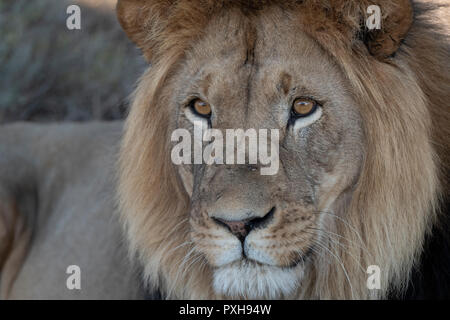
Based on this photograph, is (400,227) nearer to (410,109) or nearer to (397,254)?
(397,254)

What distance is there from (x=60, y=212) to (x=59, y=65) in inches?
93.3

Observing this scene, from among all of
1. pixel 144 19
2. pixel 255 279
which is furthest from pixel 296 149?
pixel 144 19

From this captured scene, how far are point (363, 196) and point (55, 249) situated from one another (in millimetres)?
2421

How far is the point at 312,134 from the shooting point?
2812 millimetres

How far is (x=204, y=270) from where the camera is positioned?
10.7ft

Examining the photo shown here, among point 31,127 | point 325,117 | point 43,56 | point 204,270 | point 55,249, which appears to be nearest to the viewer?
point 325,117

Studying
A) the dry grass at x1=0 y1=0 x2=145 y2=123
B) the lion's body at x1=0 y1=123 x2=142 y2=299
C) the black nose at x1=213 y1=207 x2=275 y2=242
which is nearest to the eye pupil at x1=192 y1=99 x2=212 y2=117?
the black nose at x1=213 y1=207 x2=275 y2=242

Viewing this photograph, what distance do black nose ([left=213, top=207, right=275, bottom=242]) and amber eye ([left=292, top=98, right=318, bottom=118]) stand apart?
1.36ft

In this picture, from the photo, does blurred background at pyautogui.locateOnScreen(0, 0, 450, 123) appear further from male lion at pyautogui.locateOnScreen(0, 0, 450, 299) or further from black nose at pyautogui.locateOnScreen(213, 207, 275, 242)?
black nose at pyautogui.locateOnScreen(213, 207, 275, 242)

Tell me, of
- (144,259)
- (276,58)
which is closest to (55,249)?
(144,259)

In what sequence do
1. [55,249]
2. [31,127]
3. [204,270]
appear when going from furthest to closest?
1. [31,127]
2. [55,249]
3. [204,270]

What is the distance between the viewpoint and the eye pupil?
9.75 feet

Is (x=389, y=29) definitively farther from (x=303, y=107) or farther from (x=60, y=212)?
(x=60, y=212)
